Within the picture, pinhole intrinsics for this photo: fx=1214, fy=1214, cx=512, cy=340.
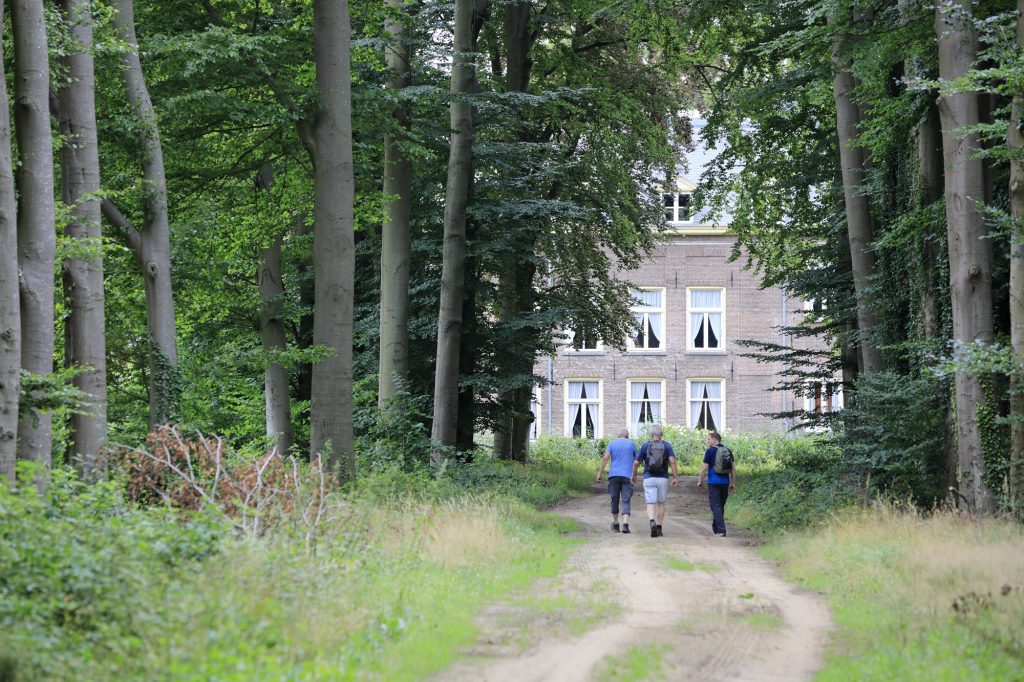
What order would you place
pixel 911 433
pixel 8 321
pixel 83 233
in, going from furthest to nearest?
pixel 911 433
pixel 83 233
pixel 8 321

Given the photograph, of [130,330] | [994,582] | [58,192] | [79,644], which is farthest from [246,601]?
[130,330]

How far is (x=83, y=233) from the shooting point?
14.5m

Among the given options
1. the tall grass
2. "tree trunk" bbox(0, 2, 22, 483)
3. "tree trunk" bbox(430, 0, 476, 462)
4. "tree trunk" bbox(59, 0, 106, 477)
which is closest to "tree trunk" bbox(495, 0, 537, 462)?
"tree trunk" bbox(430, 0, 476, 462)

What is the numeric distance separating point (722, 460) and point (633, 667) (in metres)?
10.2

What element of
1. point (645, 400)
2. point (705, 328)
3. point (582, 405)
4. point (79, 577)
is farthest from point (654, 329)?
point (79, 577)

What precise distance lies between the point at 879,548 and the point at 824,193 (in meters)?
14.4

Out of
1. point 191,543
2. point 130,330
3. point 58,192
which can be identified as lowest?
point 191,543

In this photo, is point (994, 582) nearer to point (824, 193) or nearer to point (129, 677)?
point (129, 677)

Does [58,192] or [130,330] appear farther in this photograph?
[130,330]

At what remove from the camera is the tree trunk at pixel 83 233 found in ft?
47.5

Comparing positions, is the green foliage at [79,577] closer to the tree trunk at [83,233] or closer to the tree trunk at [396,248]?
the tree trunk at [83,233]

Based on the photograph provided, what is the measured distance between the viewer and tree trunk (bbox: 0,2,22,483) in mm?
10531

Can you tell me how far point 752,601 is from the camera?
1111cm

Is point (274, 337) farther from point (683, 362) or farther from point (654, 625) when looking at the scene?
point (683, 362)
